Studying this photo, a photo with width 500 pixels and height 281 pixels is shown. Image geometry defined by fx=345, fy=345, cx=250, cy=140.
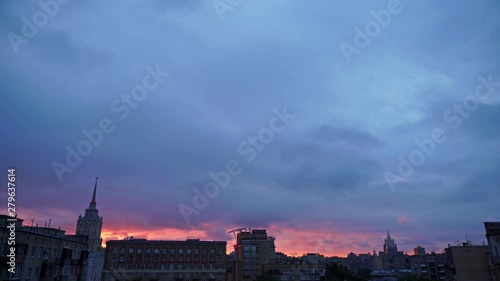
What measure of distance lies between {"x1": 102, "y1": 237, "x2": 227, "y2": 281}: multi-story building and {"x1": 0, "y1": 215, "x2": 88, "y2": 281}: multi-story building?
58.6 metres

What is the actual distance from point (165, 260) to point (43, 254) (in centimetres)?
7428

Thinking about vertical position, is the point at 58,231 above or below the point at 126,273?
above

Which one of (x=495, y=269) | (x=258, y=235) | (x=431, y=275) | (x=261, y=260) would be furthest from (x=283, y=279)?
(x=495, y=269)

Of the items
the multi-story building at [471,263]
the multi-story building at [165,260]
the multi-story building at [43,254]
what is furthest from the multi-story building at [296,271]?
the multi-story building at [43,254]

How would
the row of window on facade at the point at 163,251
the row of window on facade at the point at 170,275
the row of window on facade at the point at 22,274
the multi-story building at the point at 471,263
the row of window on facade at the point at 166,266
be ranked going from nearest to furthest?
the row of window on facade at the point at 22,274 → the multi-story building at the point at 471,263 → the row of window on facade at the point at 170,275 → the row of window on facade at the point at 166,266 → the row of window on facade at the point at 163,251

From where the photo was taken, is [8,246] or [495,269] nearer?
[8,246]

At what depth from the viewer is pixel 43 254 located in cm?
5206

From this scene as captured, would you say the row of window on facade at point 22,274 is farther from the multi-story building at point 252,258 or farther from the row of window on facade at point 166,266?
the multi-story building at point 252,258

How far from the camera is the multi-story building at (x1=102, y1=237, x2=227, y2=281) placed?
119 meters

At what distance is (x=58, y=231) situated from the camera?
59.4m

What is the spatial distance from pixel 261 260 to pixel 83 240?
284 ft

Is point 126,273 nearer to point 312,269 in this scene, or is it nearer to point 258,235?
point 258,235

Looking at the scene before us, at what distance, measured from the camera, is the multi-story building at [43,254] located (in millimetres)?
43963

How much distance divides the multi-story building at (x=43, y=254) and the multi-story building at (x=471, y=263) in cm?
7332
